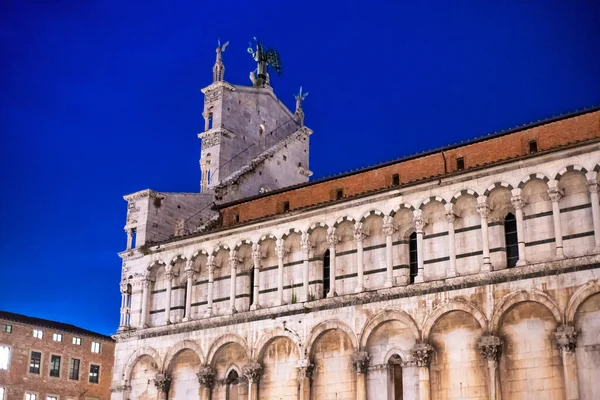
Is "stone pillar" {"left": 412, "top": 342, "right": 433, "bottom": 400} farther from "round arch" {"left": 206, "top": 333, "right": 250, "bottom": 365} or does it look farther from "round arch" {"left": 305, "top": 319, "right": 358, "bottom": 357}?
"round arch" {"left": 206, "top": 333, "right": 250, "bottom": 365}

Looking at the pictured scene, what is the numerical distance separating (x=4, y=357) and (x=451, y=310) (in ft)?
98.0

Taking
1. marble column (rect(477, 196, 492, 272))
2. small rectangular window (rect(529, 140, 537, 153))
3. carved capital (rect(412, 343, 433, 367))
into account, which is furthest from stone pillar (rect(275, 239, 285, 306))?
small rectangular window (rect(529, 140, 537, 153))

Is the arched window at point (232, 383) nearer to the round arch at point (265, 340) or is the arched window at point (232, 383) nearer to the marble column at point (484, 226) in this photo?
the round arch at point (265, 340)

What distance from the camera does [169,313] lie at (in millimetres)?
33562

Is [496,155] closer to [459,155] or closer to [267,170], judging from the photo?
[459,155]

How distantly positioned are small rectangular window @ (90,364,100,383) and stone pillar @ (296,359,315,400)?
1100 inches

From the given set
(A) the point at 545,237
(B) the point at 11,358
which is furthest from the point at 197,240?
(B) the point at 11,358

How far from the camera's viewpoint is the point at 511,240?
2623 cm

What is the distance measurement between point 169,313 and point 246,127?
11.6 m

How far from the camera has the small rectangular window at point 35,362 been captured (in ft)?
160

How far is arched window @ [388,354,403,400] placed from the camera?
88.8 feet

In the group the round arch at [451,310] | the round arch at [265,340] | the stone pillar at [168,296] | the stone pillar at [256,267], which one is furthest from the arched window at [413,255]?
the stone pillar at [168,296]

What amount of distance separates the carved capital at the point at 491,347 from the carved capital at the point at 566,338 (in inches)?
68.1

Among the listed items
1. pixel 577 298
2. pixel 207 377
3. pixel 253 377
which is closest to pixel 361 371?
pixel 253 377
